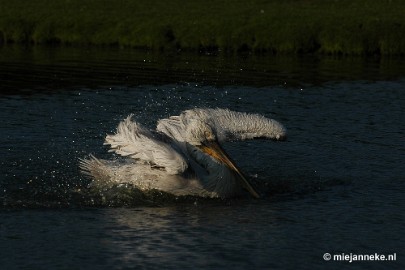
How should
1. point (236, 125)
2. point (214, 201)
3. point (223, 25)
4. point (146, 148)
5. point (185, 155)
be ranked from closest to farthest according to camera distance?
1. point (146, 148)
2. point (214, 201)
3. point (185, 155)
4. point (236, 125)
5. point (223, 25)

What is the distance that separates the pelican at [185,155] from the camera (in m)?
14.2

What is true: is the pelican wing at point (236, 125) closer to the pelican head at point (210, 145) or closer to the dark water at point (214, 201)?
the pelican head at point (210, 145)

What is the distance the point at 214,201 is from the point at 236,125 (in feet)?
4.56

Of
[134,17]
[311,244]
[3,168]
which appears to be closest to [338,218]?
[311,244]

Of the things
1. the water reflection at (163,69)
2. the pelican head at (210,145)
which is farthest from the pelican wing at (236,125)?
the water reflection at (163,69)

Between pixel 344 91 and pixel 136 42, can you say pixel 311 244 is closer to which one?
pixel 344 91

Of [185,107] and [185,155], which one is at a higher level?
[185,155]

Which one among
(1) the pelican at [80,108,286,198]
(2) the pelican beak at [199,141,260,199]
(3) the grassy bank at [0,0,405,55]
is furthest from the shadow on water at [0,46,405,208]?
(3) the grassy bank at [0,0,405,55]

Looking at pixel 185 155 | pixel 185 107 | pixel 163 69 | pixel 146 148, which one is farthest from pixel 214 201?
pixel 163 69

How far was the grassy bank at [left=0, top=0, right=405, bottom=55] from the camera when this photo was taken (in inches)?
1496

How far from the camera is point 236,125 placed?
604 inches

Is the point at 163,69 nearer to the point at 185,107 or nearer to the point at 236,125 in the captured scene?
the point at 185,107

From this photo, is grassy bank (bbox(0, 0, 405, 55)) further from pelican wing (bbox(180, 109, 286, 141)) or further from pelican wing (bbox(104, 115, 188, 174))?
pelican wing (bbox(104, 115, 188, 174))

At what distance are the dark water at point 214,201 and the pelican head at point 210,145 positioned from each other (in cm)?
32
